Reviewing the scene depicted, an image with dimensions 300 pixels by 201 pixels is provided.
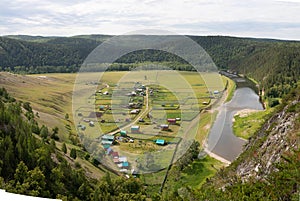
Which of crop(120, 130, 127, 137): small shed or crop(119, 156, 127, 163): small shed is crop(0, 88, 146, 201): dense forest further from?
crop(120, 130, 127, 137): small shed

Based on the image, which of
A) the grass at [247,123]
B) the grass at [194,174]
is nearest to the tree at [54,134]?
the grass at [194,174]

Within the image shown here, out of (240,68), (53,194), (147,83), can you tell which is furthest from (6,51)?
(53,194)

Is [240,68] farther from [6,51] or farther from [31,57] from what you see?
[6,51]

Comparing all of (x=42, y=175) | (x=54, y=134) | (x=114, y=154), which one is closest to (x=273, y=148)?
(x=42, y=175)

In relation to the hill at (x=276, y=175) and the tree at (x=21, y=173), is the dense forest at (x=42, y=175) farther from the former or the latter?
the hill at (x=276, y=175)

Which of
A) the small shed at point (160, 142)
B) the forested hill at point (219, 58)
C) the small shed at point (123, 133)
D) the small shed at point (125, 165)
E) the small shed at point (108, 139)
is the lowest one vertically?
the small shed at point (125, 165)

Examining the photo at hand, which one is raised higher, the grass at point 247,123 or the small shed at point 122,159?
the grass at point 247,123
